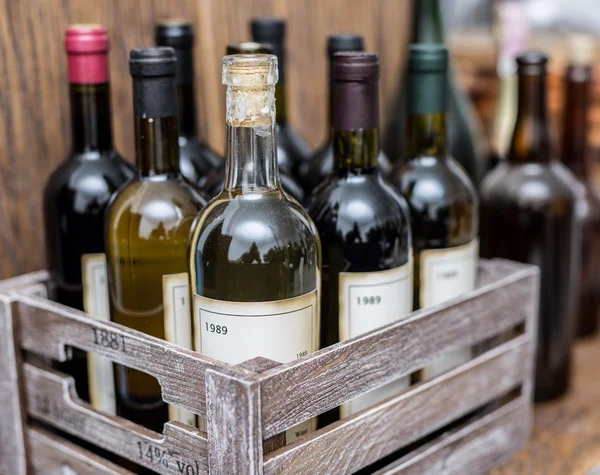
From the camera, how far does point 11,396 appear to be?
811 millimetres

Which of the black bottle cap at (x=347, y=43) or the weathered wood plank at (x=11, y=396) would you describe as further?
the black bottle cap at (x=347, y=43)

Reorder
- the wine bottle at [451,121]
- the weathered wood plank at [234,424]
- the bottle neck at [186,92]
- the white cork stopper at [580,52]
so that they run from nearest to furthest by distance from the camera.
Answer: the weathered wood plank at [234,424] → the bottle neck at [186,92] → the white cork stopper at [580,52] → the wine bottle at [451,121]

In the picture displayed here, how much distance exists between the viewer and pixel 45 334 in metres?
0.77

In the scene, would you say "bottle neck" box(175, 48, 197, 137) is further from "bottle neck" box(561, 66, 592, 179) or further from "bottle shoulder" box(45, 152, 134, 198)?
"bottle neck" box(561, 66, 592, 179)

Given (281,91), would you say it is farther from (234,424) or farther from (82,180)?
(234,424)

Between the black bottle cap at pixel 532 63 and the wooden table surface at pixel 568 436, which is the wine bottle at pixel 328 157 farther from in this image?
the wooden table surface at pixel 568 436

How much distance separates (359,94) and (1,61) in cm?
41

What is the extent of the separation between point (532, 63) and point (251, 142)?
486 mm

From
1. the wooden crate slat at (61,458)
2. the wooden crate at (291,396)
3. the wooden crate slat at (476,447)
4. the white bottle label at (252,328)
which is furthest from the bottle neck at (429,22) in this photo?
the wooden crate slat at (61,458)

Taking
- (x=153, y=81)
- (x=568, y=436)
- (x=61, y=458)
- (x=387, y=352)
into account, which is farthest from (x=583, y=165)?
(x=61, y=458)

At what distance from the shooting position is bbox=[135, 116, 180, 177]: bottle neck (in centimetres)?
73

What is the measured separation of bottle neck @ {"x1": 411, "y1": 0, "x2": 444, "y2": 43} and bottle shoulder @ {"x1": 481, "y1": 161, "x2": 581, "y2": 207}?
1.13 ft

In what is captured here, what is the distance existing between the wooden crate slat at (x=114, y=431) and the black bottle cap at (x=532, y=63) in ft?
2.08

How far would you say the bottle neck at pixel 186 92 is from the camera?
0.90 meters
